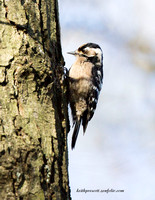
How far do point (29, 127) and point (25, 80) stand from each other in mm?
303

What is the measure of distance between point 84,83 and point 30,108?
2.32m

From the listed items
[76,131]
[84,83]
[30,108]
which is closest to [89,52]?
[84,83]

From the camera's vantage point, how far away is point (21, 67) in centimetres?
207

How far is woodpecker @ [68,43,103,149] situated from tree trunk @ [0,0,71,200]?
1.64 meters

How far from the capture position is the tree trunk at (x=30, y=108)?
5.89ft

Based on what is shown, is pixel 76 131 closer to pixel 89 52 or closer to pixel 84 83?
pixel 84 83

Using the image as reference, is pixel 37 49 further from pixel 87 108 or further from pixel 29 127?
pixel 87 108

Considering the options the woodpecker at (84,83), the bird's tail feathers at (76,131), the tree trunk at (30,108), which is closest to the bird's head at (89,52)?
the woodpecker at (84,83)

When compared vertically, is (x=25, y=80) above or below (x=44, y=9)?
below

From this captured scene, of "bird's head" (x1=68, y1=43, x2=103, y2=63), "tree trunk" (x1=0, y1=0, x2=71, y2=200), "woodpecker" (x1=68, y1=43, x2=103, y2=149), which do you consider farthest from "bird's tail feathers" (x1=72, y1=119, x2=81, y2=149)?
"tree trunk" (x1=0, y1=0, x2=71, y2=200)

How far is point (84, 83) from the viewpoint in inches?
168


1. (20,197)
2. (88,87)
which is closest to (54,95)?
(20,197)

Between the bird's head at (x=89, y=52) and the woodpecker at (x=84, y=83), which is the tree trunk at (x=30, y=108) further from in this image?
the bird's head at (x=89, y=52)

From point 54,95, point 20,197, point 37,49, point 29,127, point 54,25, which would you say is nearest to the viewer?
point 20,197
